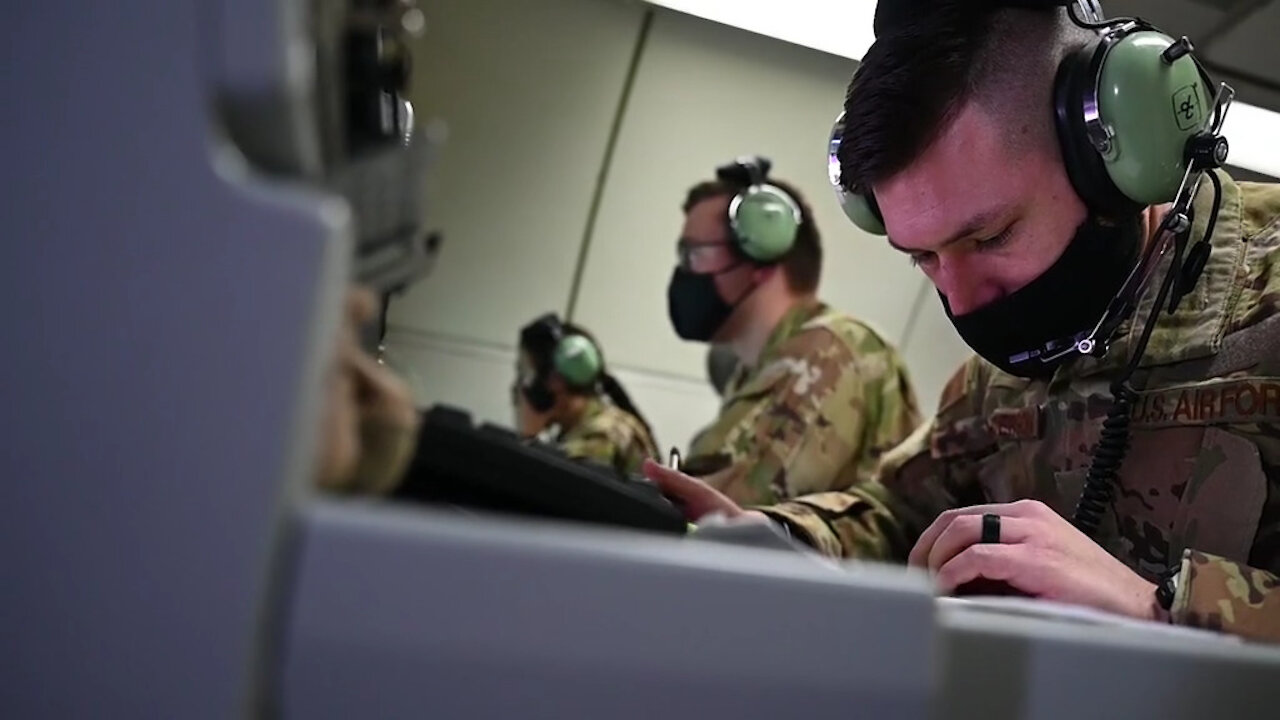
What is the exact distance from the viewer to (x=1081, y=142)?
47.1 inches

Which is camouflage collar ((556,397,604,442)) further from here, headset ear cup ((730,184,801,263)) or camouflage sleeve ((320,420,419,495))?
camouflage sleeve ((320,420,419,495))

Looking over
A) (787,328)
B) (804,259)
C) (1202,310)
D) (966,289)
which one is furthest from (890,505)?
(804,259)

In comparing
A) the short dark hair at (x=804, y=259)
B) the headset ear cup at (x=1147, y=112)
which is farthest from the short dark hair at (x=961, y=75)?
the short dark hair at (x=804, y=259)

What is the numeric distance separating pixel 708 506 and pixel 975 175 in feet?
1.93

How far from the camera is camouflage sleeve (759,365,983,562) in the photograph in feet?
4.84

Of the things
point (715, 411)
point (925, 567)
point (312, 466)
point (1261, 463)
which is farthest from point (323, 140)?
point (715, 411)

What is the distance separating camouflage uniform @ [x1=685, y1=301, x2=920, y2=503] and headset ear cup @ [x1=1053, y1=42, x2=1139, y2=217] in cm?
120

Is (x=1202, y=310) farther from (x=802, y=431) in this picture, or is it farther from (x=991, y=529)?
(x=802, y=431)

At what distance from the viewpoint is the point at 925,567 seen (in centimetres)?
103

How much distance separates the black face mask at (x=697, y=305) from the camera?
9.86ft

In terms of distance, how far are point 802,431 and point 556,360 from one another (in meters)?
1.57

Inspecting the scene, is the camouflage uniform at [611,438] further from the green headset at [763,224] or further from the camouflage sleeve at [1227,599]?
the camouflage sleeve at [1227,599]

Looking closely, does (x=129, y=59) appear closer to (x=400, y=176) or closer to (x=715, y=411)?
(x=400, y=176)

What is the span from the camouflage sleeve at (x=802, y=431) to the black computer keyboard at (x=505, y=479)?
6.02ft
